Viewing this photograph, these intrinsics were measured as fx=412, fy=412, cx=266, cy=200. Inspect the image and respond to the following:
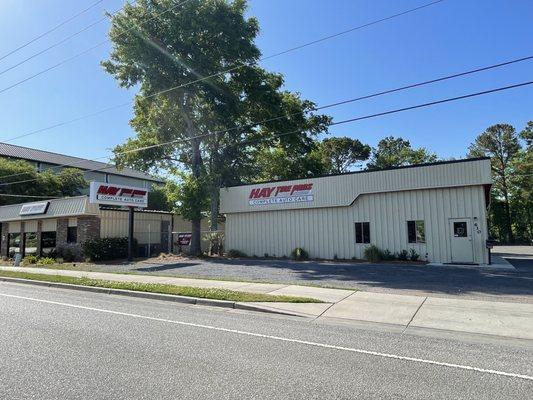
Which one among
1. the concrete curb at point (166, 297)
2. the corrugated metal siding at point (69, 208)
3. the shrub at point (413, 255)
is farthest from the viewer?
the corrugated metal siding at point (69, 208)

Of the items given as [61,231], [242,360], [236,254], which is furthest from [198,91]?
[242,360]

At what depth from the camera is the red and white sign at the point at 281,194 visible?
2442 cm

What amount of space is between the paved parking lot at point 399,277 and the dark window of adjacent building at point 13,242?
61.2 feet

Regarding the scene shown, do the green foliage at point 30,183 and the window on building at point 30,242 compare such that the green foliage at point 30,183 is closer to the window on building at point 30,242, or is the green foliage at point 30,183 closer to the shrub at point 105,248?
the window on building at point 30,242

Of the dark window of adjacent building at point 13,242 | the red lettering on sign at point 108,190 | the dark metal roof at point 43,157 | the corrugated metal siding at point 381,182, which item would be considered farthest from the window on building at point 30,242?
the dark metal roof at point 43,157

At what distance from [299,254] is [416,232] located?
662 cm

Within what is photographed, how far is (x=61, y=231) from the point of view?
2866cm

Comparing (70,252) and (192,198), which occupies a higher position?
(192,198)

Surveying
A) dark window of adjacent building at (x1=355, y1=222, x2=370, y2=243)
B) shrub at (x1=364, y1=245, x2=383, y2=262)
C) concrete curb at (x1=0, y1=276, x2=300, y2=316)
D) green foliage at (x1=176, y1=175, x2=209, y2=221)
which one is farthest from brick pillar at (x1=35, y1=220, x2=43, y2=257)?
shrub at (x1=364, y1=245, x2=383, y2=262)

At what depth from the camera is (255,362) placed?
5680mm

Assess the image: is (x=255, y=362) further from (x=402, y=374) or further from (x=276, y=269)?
(x=276, y=269)

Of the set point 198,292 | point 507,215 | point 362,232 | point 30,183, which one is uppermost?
point 30,183

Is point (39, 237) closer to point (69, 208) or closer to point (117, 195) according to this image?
point (69, 208)

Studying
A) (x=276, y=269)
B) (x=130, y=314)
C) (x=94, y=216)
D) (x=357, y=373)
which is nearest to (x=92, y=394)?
(x=357, y=373)
